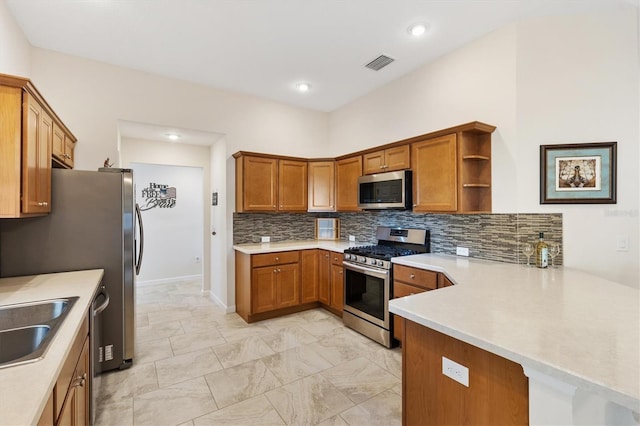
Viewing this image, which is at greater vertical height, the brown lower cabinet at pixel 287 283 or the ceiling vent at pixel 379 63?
the ceiling vent at pixel 379 63

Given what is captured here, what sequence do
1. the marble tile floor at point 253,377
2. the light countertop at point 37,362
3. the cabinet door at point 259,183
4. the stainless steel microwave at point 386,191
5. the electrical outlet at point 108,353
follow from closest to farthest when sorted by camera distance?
the light countertop at point 37,362
the marble tile floor at point 253,377
the electrical outlet at point 108,353
the stainless steel microwave at point 386,191
the cabinet door at point 259,183

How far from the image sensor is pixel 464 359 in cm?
123

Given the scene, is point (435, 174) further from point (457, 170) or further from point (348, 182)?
point (348, 182)

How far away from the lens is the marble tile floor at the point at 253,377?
2.02m

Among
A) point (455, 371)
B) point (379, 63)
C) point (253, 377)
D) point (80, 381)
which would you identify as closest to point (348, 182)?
point (379, 63)

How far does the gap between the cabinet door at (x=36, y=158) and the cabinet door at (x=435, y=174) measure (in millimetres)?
3056

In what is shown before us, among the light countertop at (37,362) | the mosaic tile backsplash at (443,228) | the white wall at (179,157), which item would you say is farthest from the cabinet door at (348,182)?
the light countertop at (37,362)

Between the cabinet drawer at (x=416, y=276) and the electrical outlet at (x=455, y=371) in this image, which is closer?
the electrical outlet at (x=455, y=371)

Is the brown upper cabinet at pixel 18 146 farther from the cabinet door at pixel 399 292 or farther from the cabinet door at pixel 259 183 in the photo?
the cabinet door at pixel 399 292

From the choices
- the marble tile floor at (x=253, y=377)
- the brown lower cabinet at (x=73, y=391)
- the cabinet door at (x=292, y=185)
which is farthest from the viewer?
the cabinet door at (x=292, y=185)

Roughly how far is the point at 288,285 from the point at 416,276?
177 cm

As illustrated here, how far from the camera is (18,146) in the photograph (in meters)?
1.66

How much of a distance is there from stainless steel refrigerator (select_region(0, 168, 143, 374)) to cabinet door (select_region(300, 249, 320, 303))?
6.33 feet

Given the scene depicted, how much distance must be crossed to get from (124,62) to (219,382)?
11.4 feet
